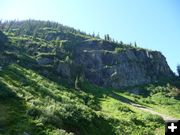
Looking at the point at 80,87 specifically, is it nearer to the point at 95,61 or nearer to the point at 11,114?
the point at 95,61

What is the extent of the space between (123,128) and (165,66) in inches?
4638

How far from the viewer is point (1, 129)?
31.9 metres

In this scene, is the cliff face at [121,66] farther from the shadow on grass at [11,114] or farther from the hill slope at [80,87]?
the shadow on grass at [11,114]

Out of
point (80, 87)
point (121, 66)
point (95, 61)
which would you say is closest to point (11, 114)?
point (80, 87)

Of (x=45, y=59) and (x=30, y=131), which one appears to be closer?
(x=30, y=131)

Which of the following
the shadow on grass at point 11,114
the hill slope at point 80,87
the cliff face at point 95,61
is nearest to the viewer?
the shadow on grass at point 11,114

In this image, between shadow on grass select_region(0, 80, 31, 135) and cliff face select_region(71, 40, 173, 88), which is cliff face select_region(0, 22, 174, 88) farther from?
shadow on grass select_region(0, 80, 31, 135)

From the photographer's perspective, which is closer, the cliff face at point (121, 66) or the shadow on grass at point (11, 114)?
the shadow on grass at point (11, 114)

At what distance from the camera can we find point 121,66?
148000 mm

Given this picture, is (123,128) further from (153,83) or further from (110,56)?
(110,56)

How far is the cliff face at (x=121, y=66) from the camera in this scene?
447ft

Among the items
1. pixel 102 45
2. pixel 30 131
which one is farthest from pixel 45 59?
pixel 30 131

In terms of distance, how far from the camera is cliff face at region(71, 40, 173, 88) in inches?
5359

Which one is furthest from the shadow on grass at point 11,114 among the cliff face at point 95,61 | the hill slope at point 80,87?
the cliff face at point 95,61
